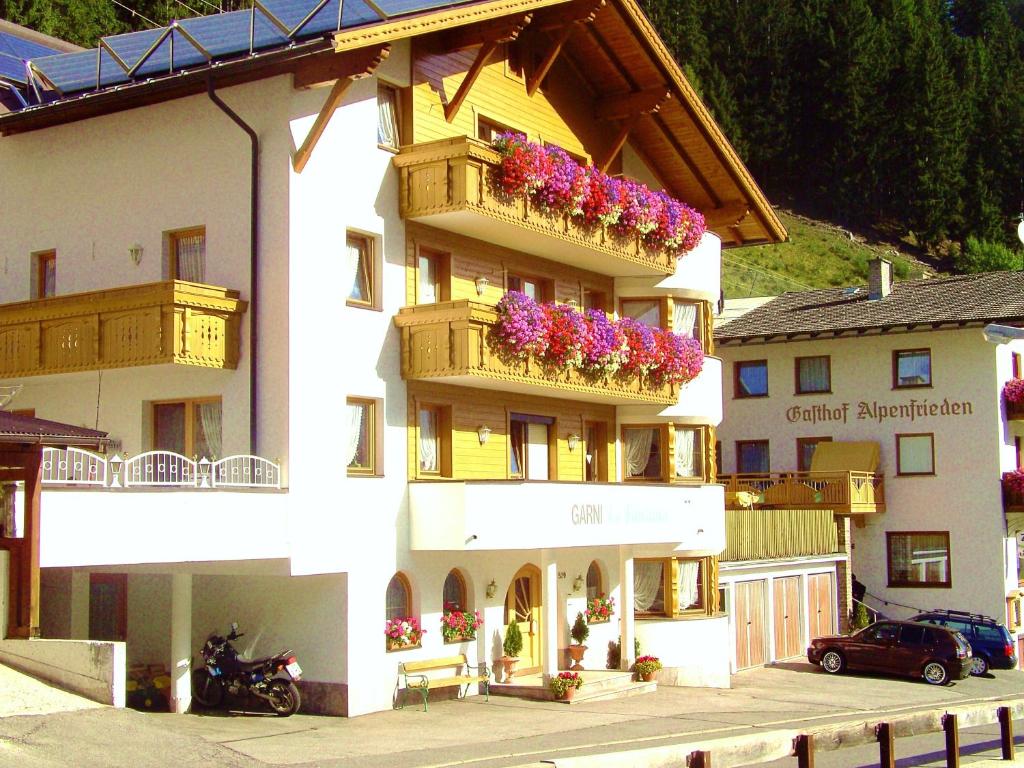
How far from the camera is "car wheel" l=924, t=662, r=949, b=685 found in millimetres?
35000

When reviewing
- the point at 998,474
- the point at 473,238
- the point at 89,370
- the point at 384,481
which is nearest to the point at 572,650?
the point at 384,481

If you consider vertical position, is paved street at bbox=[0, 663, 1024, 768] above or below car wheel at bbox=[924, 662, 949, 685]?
above

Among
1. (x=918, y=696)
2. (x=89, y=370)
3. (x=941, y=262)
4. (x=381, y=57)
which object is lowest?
(x=918, y=696)

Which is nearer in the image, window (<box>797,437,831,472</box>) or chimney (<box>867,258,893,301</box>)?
window (<box>797,437,831,472</box>)

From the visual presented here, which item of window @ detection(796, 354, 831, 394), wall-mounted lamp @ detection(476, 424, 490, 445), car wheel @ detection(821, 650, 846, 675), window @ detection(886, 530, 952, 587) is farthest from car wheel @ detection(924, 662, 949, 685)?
wall-mounted lamp @ detection(476, 424, 490, 445)

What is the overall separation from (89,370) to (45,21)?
1702 inches

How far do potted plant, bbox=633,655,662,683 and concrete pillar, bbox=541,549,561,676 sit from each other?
249 centimetres

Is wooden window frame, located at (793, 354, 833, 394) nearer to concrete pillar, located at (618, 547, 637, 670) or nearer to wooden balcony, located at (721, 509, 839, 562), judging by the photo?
wooden balcony, located at (721, 509, 839, 562)

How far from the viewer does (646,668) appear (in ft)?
95.9

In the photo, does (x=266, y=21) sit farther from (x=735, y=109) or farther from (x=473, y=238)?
(x=735, y=109)

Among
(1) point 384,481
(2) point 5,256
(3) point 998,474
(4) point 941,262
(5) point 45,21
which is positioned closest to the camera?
(1) point 384,481

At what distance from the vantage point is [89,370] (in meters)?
23.4

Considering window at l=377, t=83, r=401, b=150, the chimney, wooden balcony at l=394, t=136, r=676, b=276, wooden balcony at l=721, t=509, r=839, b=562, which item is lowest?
wooden balcony at l=721, t=509, r=839, b=562

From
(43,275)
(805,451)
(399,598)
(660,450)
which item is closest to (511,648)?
(399,598)
